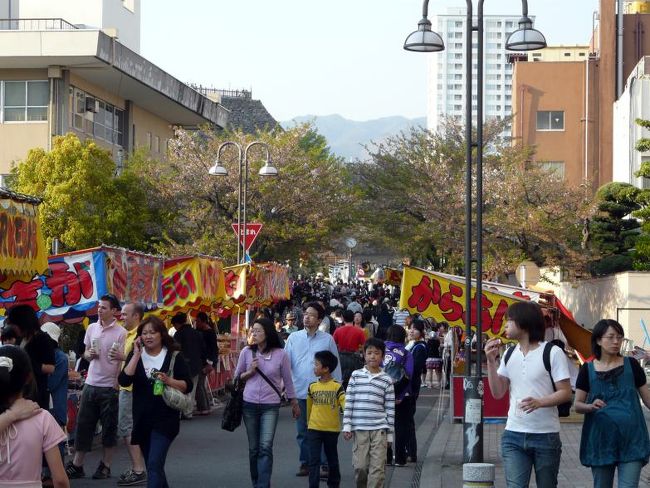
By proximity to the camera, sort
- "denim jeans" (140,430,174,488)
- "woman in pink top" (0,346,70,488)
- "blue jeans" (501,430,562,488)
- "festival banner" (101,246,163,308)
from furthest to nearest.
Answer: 1. "festival banner" (101,246,163,308)
2. "denim jeans" (140,430,174,488)
3. "blue jeans" (501,430,562,488)
4. "woman in pink top" (0,346,70,488)

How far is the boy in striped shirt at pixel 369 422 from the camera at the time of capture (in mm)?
10602

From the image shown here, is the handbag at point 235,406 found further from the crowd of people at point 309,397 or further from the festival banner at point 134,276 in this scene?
the festival banner at point 134,276

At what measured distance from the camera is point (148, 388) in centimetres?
992

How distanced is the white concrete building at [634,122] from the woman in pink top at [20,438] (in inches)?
1627

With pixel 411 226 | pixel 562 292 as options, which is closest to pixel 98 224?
pixel 411 226

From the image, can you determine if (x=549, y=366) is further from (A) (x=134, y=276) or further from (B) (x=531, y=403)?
(A) (x=134, y=276)

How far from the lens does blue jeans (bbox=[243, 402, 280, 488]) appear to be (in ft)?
35.7

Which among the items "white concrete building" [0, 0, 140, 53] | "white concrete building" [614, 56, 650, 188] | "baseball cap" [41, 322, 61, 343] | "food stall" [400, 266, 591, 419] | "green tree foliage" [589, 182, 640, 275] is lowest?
"baseball cap" [41, 322, 61, 343]

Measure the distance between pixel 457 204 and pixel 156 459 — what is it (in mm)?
37802

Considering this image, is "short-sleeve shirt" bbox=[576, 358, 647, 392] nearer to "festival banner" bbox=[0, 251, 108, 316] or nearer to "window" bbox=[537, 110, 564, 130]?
"festival banner" bbox=[0, 251, 108, 316]

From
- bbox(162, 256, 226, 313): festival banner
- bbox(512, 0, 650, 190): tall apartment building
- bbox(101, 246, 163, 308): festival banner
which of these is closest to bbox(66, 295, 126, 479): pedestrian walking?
bbox(101, 246, 163, 308): festival banner

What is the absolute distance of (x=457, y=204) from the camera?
46.8m

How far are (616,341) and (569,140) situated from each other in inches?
2278

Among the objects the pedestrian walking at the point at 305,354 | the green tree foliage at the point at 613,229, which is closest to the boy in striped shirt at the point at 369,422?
the pedestrian walking at the point at 305,354
